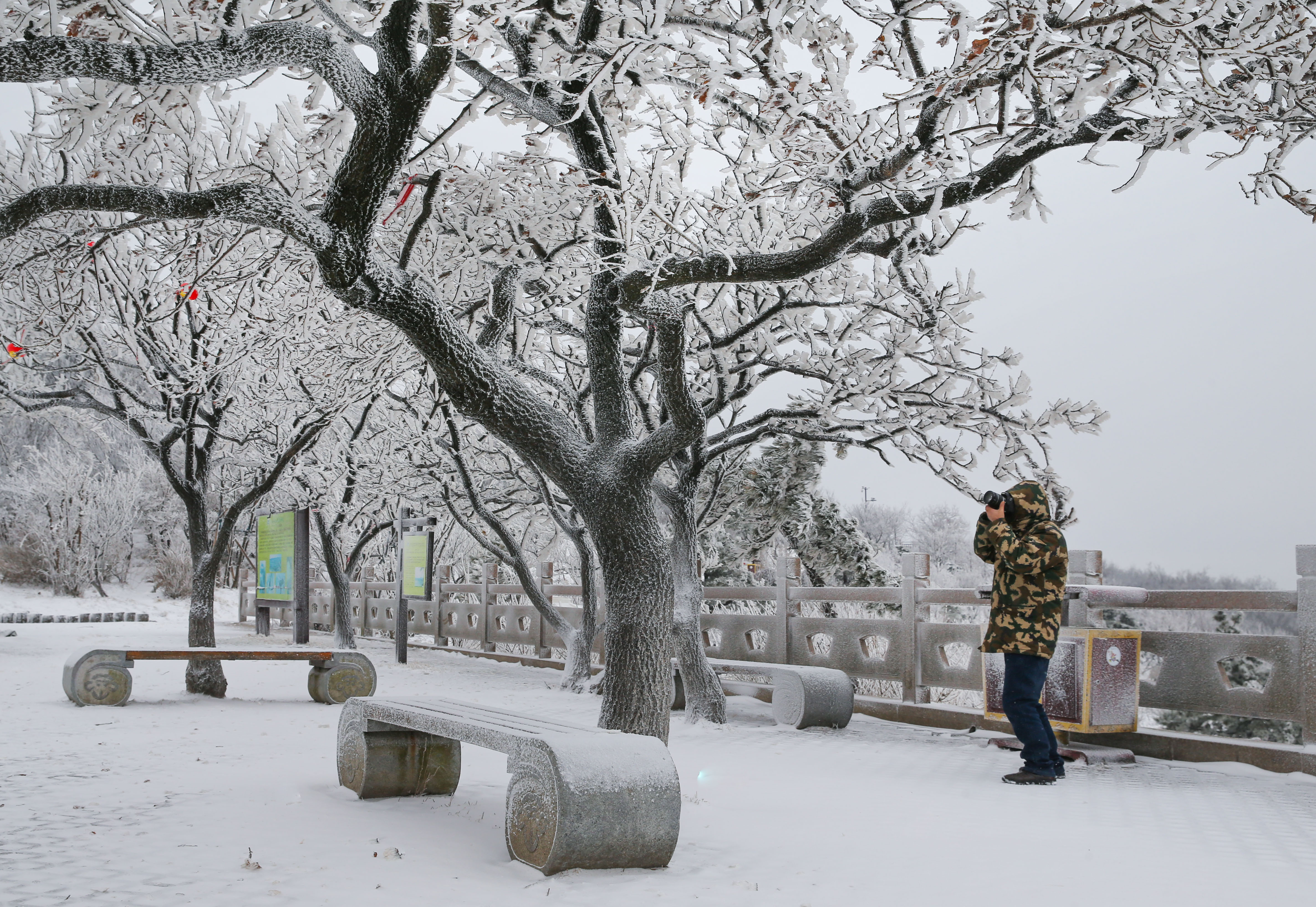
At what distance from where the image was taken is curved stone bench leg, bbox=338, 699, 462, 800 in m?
5.54

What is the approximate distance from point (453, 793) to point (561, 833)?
208cm

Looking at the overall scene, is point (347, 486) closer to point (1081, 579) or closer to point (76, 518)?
point (1081, 579)

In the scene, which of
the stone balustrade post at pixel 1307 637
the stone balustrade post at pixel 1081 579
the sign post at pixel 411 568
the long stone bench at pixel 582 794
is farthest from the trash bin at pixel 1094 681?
the sign post at pixel 411 568

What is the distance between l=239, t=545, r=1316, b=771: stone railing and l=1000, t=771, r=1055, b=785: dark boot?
73.2 inches

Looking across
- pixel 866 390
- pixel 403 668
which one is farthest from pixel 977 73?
pixel 403 668

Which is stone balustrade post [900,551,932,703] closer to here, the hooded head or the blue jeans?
the hooded head

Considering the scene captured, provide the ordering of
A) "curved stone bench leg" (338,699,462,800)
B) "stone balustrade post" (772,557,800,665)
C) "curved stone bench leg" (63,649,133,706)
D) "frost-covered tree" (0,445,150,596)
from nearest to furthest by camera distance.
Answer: "curved stone bench leg" (338,699,462,800) < "curved stone bench leg" (63,649,133,706) < "stone balustrade post" (772,557,800,665) < "frost-covered tree" (0,445,150,596)

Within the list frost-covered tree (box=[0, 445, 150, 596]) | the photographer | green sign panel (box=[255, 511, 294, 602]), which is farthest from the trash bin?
frost-covered tree (box=[0, 445, 150, 596])

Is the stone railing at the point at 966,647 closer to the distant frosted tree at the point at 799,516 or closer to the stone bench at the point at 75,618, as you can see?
the distant frosted tree at the point at 799,516

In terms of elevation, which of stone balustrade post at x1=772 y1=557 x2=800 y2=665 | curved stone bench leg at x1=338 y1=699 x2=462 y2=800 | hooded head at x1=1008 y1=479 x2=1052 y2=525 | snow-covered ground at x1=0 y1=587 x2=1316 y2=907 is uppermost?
hooded head at x1=1008 y1=479 x2=1052 y2=525

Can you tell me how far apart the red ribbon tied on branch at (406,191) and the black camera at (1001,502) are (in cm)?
469

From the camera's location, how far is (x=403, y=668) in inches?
611

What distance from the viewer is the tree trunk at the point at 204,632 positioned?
36.5ft

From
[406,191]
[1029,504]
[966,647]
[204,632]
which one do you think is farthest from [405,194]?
[966,647]
